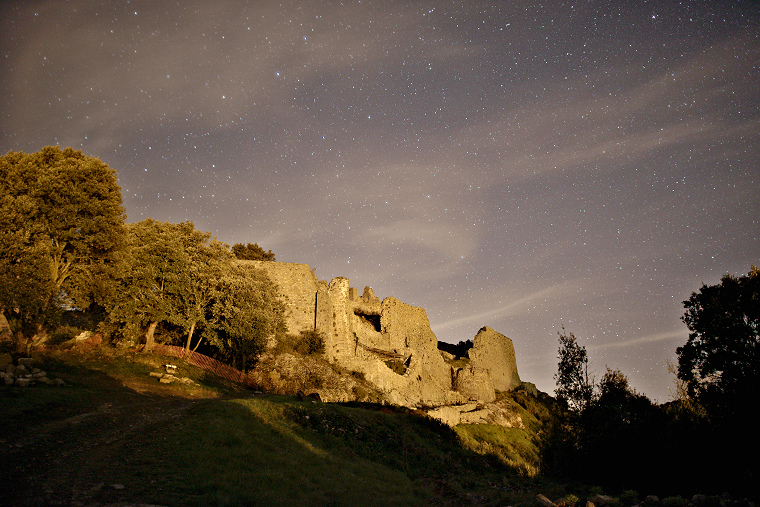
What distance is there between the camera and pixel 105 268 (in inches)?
993

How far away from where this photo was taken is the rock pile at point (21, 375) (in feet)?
55.7

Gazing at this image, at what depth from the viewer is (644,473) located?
19875 mm

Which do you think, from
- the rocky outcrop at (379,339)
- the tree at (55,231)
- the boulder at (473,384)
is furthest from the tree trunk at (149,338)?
the boulder at (473,384)

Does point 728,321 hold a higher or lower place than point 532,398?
higher

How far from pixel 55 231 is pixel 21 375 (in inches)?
342

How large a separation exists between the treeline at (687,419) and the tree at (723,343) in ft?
0.19

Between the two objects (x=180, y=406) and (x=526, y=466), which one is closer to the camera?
(x=180, y=406)

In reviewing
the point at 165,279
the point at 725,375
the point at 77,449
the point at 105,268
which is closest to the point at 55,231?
the point at 105,268

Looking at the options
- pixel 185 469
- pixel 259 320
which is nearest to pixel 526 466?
pixel 259 320

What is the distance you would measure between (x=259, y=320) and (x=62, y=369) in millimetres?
13136

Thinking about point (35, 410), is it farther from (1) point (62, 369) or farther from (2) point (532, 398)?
(2) point (532, 398)

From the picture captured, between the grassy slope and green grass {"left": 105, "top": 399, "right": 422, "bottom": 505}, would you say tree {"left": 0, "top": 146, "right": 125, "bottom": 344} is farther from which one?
green grass {"left": 105, "top": 399, "right": 422, "bottom": 505}

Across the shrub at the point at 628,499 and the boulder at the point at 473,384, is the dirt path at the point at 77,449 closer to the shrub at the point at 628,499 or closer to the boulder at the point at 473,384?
the shrub at the point at 628,499

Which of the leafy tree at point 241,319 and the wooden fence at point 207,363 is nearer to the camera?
the wooden fence at point 207,363
